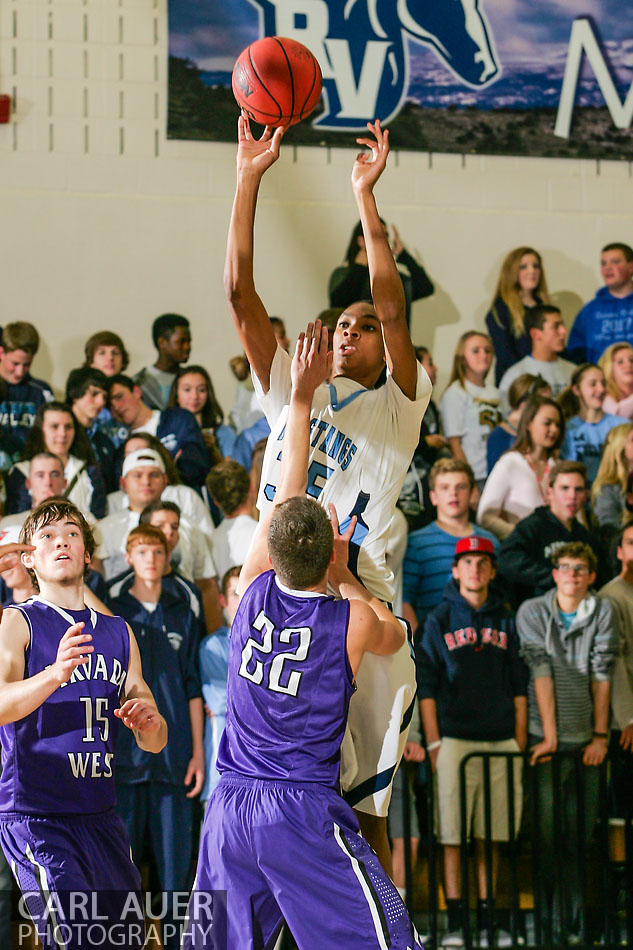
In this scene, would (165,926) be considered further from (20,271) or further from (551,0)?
(551,0)

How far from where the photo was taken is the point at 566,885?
6.13 metres

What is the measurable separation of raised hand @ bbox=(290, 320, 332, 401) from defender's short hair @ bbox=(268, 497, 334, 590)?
15.0 inches

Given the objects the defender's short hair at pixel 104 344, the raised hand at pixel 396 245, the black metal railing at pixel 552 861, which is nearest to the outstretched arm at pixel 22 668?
the black metal railing at pixel 552 861

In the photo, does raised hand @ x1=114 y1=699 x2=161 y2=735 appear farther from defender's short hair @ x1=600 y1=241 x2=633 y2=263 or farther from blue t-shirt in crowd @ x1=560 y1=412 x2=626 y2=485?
defender's short hair @ x1=600 y1=241 x2=633 y2=263

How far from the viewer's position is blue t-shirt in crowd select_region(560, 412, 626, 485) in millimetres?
8219

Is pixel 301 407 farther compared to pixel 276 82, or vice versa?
pixel 276 82

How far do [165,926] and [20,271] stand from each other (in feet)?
18.2

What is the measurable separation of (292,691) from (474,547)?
10.6 feet

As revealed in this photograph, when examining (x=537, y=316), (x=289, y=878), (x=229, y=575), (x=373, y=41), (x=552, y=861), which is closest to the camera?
(x=289, y=878)

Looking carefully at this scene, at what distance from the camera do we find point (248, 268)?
386cm

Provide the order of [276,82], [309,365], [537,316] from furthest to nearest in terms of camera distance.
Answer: [537,316] → [276,82] → [309,365]

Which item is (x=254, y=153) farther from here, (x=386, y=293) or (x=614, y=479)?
(x=614, y=479)

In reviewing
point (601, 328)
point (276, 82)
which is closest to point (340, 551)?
point (276, 82)

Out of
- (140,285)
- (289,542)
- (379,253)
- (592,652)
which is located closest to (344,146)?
(140,285)
